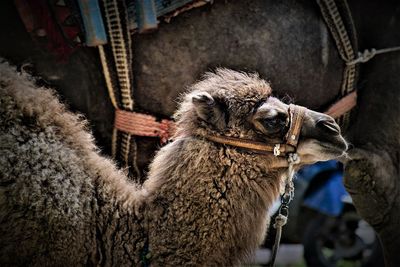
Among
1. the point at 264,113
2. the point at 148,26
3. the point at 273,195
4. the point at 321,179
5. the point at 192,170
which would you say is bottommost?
the point at 321,179

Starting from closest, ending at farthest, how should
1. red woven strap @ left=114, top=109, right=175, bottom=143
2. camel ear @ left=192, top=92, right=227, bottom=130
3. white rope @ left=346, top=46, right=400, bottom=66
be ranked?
camel ear @ left=192, top=92, right=227, bottom=130, red woven strap @ left=114, top=109, right=175, bottom=143, white rope @ left=346, top=46, right=400, bottom=66

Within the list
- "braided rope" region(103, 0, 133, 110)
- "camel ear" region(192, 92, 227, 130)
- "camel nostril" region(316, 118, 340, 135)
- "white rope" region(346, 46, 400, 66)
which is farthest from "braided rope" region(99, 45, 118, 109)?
"white rope" region(346, 46, 400, 66)

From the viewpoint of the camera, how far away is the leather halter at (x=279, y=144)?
2699mm

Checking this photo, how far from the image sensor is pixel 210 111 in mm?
2715

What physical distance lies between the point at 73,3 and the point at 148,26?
383 mm

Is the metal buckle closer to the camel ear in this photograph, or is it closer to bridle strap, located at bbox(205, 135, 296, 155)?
bridle strap, located at bbox(205, 135, 296, 155)

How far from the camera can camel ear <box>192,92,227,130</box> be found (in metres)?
2.70

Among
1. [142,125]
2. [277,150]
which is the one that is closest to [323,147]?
[277,150]

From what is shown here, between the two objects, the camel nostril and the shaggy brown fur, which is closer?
the shaggy brown fur

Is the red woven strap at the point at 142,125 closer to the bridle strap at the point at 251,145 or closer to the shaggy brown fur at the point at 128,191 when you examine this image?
the shaggy brown fur at the point at 128,191

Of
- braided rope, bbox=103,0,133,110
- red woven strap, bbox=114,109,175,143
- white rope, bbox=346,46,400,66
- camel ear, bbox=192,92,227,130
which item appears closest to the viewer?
camel ear, bbox=192,92,227,130

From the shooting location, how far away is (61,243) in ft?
7.70

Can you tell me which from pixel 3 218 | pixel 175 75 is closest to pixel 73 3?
pixel 175 75

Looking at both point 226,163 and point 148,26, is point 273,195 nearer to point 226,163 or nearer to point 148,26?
point 226,163
